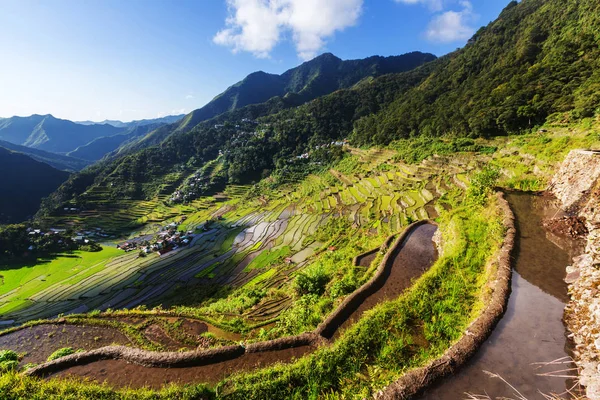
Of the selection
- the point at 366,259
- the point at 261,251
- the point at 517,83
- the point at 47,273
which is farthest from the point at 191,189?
the point at 517,83

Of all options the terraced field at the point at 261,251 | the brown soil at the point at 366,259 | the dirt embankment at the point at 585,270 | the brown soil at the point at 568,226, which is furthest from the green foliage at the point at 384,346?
the brown soil at the point at 366,259

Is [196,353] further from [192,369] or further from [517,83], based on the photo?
[517,83]

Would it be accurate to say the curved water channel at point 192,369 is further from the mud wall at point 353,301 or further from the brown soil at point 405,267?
the mud wall at point 353,301

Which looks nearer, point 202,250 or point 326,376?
point 326,376

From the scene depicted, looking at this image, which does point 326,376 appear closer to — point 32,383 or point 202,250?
point 32,383

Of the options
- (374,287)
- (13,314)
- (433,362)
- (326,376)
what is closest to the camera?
(433,362)

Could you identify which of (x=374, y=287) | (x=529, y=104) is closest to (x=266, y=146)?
(x=529, y=104)

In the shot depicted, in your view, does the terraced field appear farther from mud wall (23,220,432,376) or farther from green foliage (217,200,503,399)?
green foliage (217,200,503,399)

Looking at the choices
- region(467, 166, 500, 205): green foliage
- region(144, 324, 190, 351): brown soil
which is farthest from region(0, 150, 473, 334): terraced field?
region(467, 166, 500, 205): green foliage
